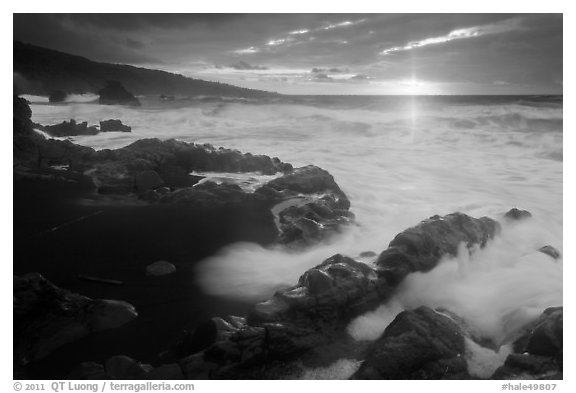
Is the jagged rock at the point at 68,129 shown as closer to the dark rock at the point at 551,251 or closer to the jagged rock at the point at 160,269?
the jagged rock at the point at 160,269

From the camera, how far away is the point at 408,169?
6.88m

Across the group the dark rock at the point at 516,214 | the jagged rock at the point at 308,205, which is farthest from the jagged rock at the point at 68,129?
the dark rock at the point at 516,214

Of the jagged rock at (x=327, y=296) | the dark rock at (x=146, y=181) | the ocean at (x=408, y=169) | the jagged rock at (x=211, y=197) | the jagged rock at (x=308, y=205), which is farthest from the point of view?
the dark rock at (x=146, y=181)

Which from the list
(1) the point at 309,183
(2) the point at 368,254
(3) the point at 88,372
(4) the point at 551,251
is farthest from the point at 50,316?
(4) the point at 551,251

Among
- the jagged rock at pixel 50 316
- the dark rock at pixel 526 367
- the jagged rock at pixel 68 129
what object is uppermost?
the jagged rock at pixel 68 129

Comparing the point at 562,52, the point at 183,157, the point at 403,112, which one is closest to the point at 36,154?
the point at 183,157

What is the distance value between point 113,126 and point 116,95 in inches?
25.4

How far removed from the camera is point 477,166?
267 inches

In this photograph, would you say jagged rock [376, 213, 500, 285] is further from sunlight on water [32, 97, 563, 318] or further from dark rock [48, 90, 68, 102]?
dark rock [48, 90, 68, 102]

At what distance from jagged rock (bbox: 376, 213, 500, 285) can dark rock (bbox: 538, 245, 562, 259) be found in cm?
66

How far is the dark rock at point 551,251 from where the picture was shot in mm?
4852

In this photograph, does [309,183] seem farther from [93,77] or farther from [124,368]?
[93,77]

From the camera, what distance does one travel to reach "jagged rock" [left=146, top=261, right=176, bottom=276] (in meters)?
4.58

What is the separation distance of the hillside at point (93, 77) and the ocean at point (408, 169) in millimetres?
409
